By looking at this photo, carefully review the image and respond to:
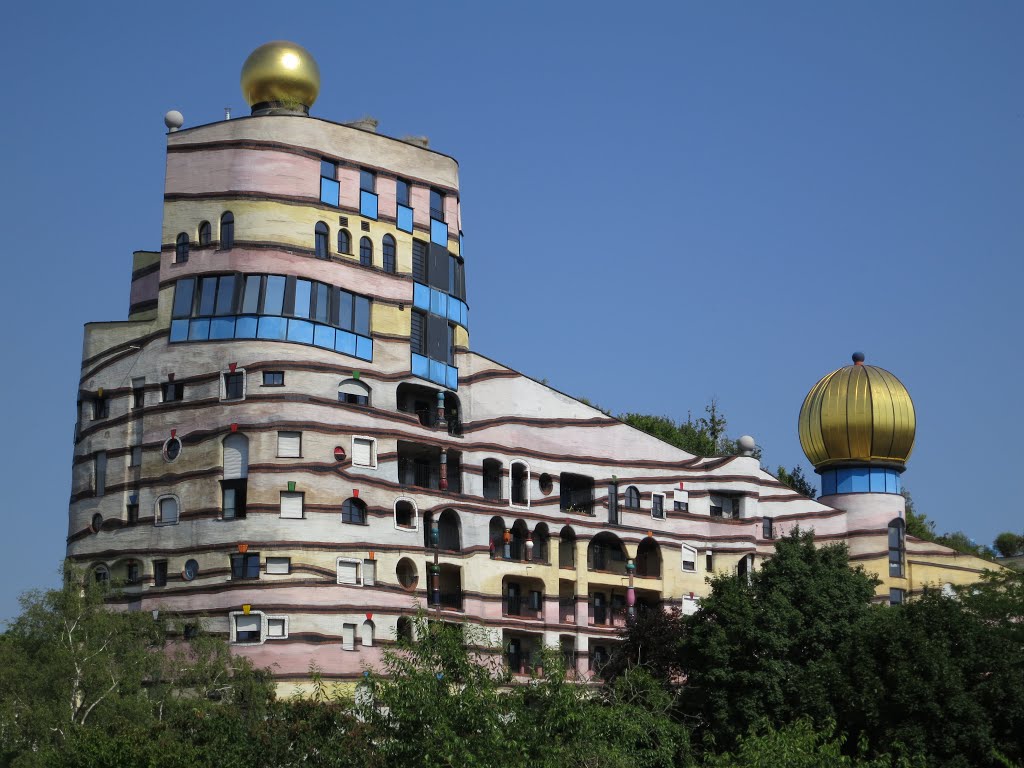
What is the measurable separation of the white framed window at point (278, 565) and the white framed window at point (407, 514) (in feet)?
11.6

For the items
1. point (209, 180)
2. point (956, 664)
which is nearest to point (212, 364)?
point (209, 180)

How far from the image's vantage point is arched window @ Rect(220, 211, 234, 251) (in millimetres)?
43688

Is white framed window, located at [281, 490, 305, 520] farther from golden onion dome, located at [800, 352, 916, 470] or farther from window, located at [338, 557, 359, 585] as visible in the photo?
golden onion dome, located at [800, 352, 916, 470]

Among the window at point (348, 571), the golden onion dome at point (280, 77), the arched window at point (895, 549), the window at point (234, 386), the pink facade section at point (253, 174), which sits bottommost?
the window at point (348, 571)

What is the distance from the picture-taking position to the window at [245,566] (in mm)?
41188

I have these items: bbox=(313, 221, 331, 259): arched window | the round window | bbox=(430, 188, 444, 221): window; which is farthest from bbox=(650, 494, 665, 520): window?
bbox=(313, 221, 331, 259): arched window

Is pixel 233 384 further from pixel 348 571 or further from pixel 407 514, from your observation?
pixel 407 514

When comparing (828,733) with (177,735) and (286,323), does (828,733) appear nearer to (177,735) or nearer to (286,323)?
(177,735)

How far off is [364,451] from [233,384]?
144 inches

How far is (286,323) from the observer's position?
42.9 m

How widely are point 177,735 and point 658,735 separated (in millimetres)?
11405

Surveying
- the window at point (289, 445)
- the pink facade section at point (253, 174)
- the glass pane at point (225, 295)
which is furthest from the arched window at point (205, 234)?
the window at point (289, 445)

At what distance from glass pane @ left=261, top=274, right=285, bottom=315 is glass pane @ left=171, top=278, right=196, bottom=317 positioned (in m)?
2.10

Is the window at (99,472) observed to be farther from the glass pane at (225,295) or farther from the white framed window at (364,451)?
the white framed window at (364,451)
